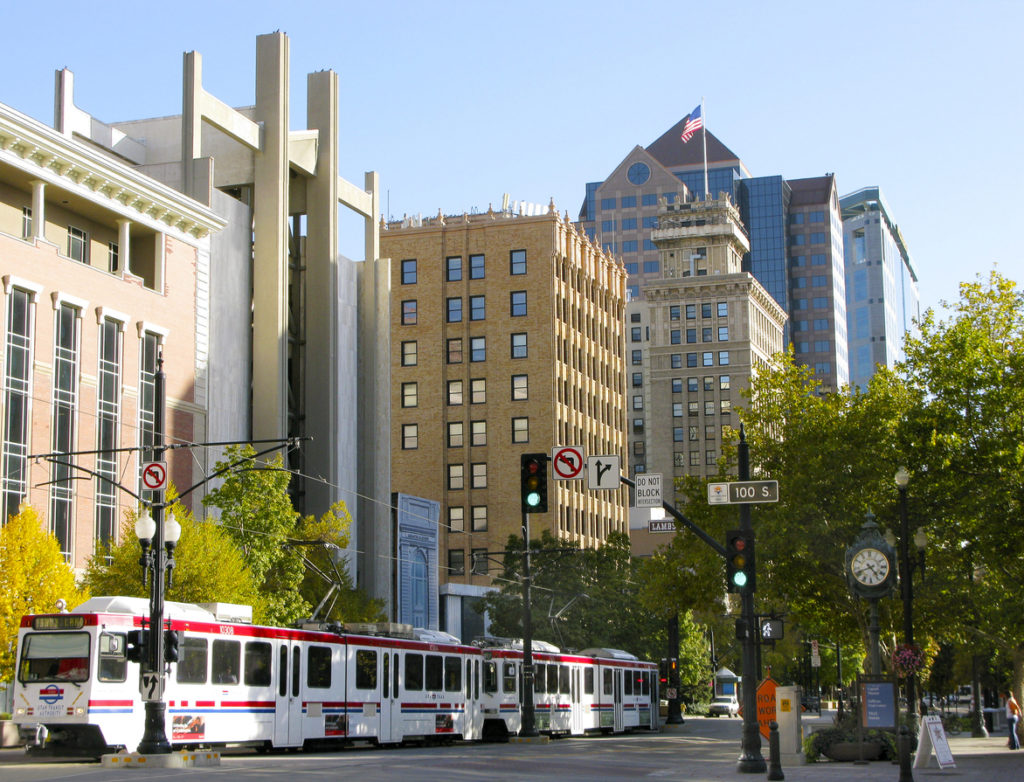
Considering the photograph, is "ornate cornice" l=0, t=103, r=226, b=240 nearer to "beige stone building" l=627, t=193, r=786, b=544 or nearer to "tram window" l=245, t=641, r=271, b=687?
"tram window" l=245, t=641, r=271, b=687

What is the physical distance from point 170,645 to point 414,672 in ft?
39.6

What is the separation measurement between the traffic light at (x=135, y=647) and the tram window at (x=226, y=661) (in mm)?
3479

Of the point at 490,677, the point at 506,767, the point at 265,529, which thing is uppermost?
the point at 265,529

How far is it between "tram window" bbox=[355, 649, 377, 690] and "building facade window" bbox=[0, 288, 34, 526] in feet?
60.6

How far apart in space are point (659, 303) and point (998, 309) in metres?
122

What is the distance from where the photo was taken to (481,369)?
4033 inches

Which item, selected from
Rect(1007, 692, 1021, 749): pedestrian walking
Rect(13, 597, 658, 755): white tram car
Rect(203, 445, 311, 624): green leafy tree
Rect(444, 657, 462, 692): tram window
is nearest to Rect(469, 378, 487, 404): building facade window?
Rect(203, 445, 311, 624): green leafy tree

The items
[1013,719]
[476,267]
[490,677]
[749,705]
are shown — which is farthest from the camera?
[476,267]

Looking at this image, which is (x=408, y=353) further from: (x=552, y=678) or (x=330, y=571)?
(x=552, y=678)

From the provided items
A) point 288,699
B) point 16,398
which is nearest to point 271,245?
point 16,398

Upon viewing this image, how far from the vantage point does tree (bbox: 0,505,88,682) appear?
38.7m

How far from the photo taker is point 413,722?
1454 inches

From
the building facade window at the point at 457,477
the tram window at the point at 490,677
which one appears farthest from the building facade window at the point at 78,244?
the building facade window at the point at 457,477

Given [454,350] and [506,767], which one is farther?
[454,350]
